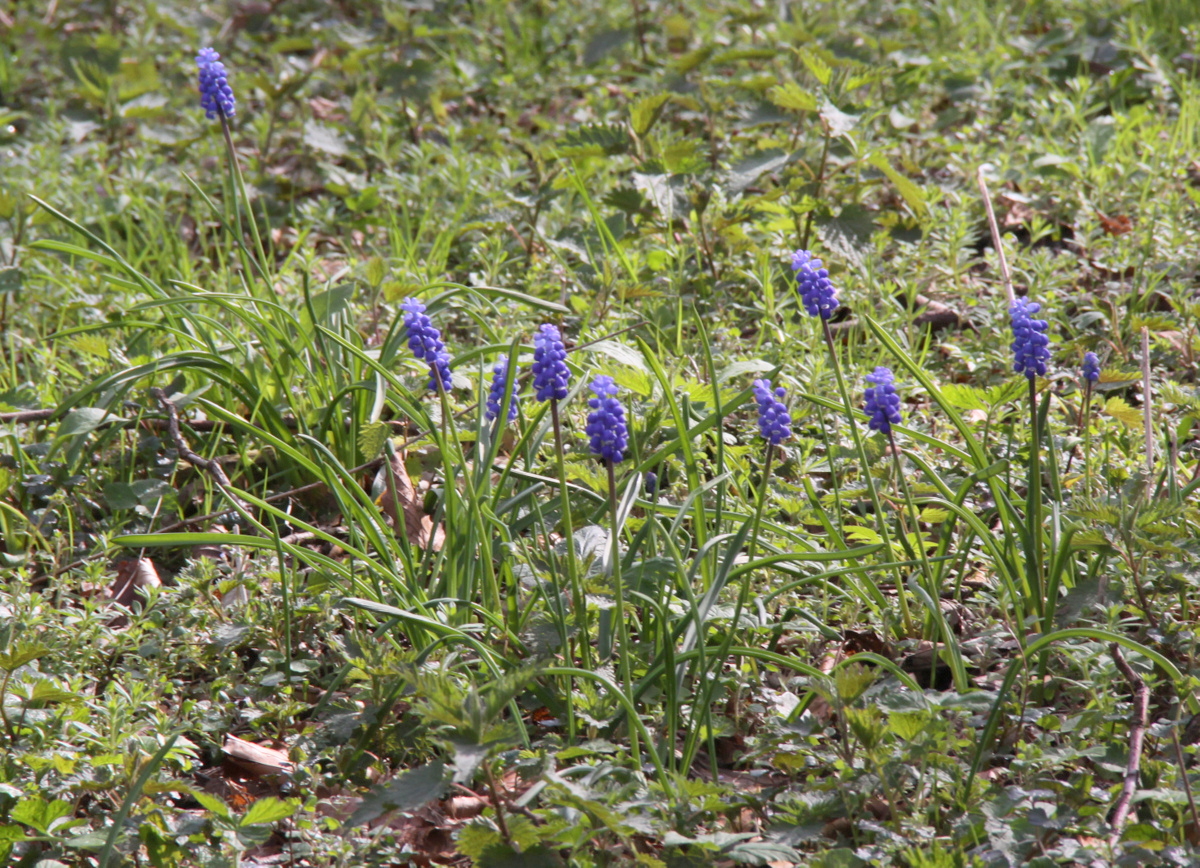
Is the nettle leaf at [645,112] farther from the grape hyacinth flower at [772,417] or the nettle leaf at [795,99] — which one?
the grape hyacinth flower at [772,417]

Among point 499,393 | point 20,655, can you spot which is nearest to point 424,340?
point 499,393

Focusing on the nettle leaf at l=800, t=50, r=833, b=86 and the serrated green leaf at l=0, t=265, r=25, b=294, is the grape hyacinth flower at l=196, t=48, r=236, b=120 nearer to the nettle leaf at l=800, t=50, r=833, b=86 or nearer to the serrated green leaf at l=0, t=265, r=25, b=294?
the serrated green leaf at l=0, t=265, r=25, b=294

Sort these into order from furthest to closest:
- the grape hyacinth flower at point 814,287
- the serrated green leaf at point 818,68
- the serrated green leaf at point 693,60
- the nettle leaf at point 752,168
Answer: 1. the serrated green leaf at point 693,60
2. the nettle leaf at point 752,168
3. the serrated green leaf at point 818,68
4. the grape hyacinth flower at point 814,287

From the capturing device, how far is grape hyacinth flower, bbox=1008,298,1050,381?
5.65ft

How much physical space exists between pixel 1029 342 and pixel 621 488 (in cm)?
76

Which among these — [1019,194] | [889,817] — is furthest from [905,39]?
[889,817]

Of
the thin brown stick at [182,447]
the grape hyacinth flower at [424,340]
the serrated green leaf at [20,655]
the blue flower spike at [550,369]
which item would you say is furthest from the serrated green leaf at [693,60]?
the serrated green leaf at [20,655]

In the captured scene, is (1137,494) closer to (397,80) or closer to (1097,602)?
(1097,602)

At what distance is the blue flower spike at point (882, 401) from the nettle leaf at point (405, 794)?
921 mm

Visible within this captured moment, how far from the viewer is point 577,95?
5.06 m

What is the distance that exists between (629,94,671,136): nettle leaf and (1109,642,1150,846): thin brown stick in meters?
2.21

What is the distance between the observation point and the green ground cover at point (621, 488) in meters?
1.63

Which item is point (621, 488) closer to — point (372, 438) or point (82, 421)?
point (372, 438)

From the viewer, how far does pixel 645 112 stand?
3320 mm
